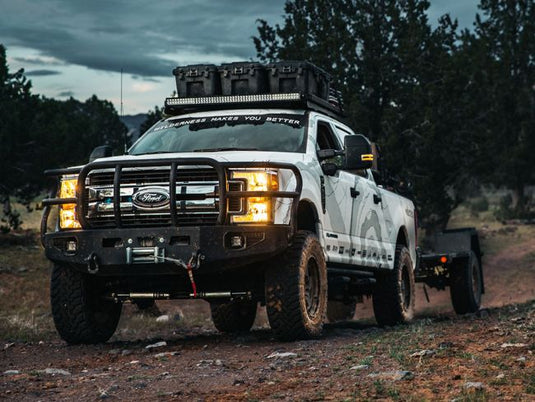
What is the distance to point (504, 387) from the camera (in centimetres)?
555

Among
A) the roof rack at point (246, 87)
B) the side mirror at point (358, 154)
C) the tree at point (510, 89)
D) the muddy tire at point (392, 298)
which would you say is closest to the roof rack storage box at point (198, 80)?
the roof rack at point (246, 87)

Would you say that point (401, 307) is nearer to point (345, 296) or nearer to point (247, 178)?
point (345, 296)

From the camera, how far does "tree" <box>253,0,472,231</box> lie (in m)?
25.2

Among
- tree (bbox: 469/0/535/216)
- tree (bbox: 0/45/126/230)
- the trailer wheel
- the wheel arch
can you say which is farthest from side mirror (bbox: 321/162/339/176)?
tree (bbox: 469/0/535/216)

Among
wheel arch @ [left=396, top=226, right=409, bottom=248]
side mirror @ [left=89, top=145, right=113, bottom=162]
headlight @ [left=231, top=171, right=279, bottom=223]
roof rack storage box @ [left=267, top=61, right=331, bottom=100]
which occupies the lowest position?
wheel arch @ [left=396, top=226, right=409, bottom=248]

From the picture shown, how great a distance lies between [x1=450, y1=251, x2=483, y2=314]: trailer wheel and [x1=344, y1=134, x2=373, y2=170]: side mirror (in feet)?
23.0

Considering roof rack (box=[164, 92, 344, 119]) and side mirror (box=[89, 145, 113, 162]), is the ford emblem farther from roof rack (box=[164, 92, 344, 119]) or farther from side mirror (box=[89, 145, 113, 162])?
roof rack (box=[164, 92, 344, 119])

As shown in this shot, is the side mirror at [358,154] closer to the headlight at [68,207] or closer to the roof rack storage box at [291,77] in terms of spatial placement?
the roof rack storage box at [291,77]

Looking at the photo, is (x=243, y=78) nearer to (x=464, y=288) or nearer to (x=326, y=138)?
(x=326, y=138)

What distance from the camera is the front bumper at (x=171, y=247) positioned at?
8.09m

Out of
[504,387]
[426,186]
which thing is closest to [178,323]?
[504,387]

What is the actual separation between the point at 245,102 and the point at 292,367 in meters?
4.01

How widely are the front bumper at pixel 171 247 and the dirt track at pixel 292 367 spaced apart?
78cm

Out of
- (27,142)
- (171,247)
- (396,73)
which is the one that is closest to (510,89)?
(396,73)
